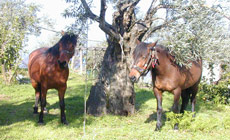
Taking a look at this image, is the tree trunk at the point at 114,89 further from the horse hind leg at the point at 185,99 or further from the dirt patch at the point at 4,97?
the dirt patch at the point at 4,97

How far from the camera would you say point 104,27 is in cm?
579

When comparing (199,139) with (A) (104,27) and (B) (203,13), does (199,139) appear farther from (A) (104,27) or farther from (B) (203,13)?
(A) (104,27)

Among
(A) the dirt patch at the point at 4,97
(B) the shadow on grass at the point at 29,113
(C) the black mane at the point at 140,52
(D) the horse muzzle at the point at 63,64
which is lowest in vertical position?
(B) the shadow on grass at the point at 29,113

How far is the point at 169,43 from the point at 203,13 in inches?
39.1

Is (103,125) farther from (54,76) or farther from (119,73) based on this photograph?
(54,76)

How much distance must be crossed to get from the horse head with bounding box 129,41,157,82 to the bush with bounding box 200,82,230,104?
5615 millimetres

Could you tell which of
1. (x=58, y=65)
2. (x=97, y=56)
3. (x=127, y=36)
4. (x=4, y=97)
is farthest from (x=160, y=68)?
(x=97, y=56)

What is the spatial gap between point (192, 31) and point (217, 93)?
5442mm

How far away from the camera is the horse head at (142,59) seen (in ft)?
15.4

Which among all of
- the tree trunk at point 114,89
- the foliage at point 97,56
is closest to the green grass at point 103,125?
the tree trunk at point 114,89

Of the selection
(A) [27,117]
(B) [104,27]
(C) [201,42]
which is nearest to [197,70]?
(C) [201,42]

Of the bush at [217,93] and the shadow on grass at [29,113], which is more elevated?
the bush at [217,93]

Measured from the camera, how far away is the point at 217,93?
9477 mm

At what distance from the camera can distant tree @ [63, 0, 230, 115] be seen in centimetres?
502
